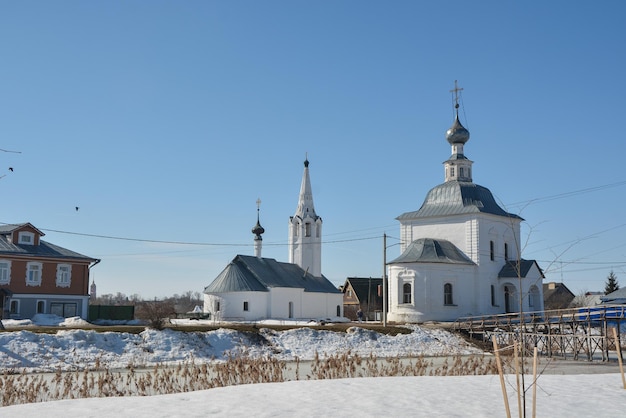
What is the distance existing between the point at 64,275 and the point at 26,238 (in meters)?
3.10

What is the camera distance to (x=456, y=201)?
4741 centimetres

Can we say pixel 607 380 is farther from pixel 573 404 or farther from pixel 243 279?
pixel 243 279

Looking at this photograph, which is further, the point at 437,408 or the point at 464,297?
the point at 464,297

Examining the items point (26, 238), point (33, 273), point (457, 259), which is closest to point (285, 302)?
point (457, 259)

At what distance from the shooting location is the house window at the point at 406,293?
43588 mm

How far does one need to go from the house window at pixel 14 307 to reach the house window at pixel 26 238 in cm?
364

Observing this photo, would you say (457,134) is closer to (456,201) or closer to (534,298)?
(456,201)

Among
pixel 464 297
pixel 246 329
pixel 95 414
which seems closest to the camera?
pixel 95 414

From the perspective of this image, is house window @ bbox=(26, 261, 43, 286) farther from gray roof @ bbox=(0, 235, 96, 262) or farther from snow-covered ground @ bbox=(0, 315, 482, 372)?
snow-covered ground @ bbox=(0, 315, 482, 372)

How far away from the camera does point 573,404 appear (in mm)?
11203

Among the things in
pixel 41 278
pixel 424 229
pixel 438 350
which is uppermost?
pixel 424 229

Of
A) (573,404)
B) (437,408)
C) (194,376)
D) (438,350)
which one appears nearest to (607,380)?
(573,404)

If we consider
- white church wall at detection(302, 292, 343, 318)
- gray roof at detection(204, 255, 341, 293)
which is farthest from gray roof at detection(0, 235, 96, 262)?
white church wall at detection(302, 292, 343, 318)

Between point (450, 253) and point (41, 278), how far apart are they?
86.1ft
